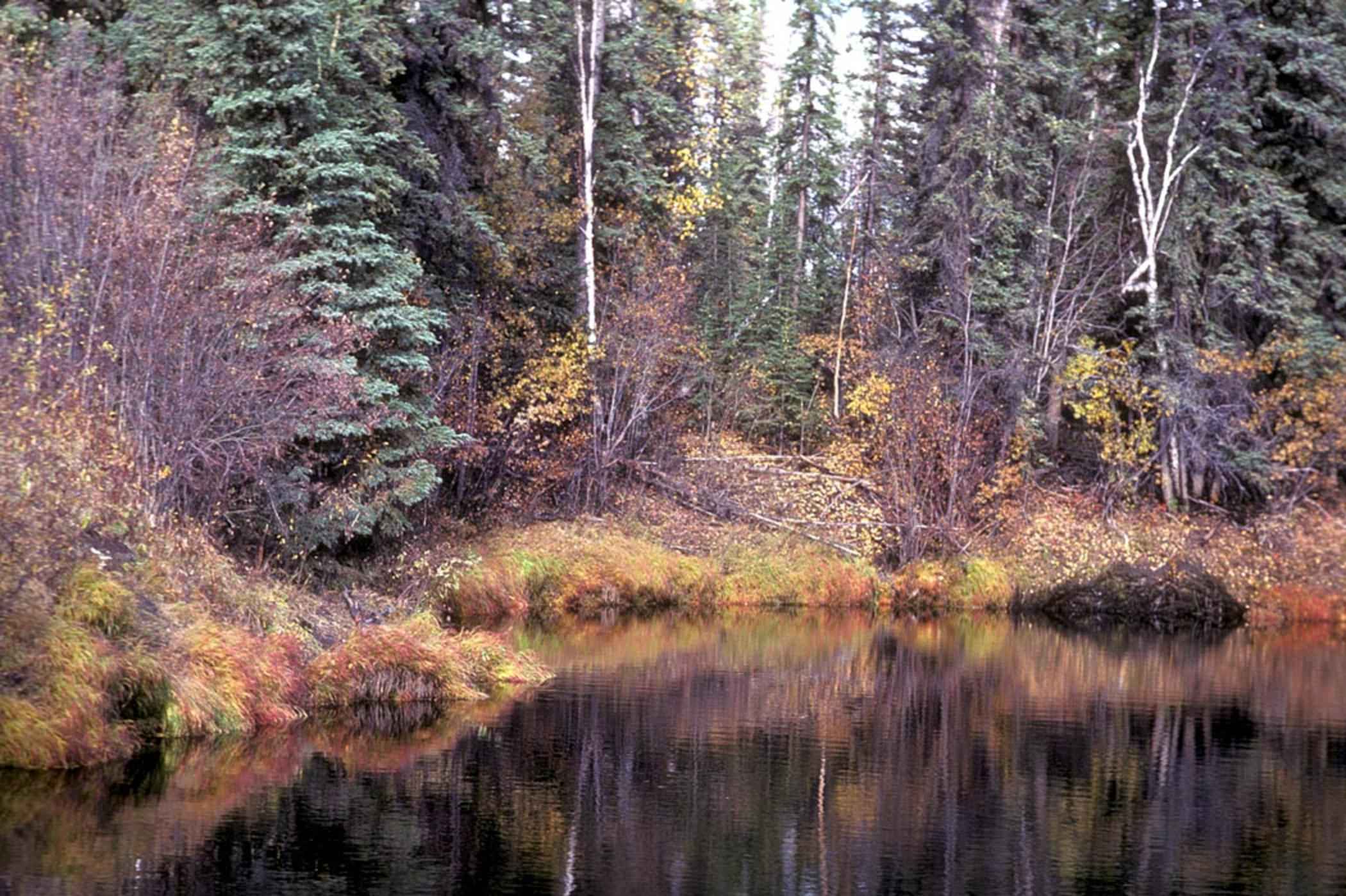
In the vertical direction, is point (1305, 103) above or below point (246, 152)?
above

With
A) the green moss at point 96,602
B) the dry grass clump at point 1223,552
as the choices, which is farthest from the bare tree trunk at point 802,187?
the green moss at point 96,602

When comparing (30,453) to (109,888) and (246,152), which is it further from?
(246,152)

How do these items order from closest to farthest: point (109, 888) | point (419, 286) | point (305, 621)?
point (109, 888)
point (305, 621)
point (419, 286)

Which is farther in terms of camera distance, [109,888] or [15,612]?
[15,612]

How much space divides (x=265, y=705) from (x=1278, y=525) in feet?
72.1

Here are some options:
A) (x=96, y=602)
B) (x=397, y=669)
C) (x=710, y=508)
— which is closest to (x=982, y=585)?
(x=710, y=508)

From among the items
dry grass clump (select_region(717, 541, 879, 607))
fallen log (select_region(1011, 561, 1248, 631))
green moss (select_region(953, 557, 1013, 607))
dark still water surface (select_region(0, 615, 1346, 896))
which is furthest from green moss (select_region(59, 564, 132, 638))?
fallen log (select_region(1011, 561, 1248, 631))

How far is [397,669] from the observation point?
56.3ft

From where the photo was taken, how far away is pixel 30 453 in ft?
43.0

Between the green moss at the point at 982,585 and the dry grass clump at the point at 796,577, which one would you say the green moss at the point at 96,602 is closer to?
the dry grass clump at the point at 796,577

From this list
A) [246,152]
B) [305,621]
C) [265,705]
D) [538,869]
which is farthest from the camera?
[246,152]

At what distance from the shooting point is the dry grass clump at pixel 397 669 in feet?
55.1

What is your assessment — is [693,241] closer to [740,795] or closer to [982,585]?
[982,585]

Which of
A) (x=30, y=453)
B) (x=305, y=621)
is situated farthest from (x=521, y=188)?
(x=30, y=453)
